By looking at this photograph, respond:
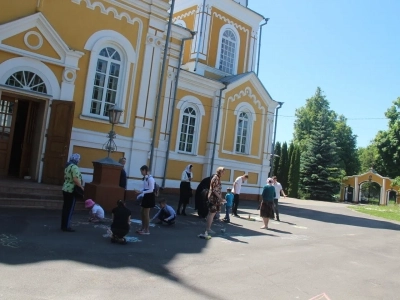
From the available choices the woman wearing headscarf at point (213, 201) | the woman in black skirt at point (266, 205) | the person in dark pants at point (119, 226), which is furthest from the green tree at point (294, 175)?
the person in dark pants at point (119, 226)

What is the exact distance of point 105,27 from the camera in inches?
579

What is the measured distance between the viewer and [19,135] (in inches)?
547

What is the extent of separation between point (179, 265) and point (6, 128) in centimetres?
952

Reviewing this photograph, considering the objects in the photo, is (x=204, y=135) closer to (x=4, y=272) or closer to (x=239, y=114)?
(x=239, y=114)

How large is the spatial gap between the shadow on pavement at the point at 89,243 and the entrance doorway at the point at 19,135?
3622 millimetres

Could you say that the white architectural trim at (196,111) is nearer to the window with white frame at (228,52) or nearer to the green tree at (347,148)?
the window with white frame at (228,52)

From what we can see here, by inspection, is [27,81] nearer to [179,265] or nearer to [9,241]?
[9,241]

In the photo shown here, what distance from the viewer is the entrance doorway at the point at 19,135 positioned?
43.4 ft

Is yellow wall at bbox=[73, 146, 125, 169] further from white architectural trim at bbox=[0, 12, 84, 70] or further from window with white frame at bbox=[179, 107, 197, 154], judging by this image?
window with white frame at bbox=[179, 107, 197, 154]

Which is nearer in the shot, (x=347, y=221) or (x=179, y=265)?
(x=179, y=265)

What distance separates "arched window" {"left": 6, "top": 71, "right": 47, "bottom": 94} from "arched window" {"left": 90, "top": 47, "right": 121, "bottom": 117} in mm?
2005

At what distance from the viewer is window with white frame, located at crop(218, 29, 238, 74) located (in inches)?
914

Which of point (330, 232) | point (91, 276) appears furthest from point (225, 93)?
point (91, 276)

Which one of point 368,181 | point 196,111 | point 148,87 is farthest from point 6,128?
point 368,181
